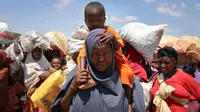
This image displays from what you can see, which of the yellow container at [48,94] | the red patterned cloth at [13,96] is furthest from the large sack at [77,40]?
the red patterned cloth at [13,96]

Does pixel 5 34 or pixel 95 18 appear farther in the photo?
pixel 5 34

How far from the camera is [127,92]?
229 cm

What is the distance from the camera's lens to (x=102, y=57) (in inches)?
84.7

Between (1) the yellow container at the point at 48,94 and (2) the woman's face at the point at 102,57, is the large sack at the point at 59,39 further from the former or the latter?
(2) the woman's face at the point at 102,57

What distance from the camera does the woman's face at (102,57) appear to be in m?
2.15

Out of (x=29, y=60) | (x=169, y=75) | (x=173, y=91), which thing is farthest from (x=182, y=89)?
(x=29, y=60)

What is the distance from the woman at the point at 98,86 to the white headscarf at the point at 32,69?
64.5 inches

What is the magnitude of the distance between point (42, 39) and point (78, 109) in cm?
194

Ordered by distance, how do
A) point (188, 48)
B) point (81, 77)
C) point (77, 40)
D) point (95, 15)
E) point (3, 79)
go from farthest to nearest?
point (188, 48), point (3, 79), point (77, 40), point (95, 15), point (81, 77)

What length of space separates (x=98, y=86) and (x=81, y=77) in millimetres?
191

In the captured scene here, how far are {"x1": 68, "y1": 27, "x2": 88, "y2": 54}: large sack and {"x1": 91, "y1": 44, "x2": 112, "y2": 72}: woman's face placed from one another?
3.00 ft

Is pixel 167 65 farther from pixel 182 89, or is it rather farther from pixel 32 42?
pixel 32 42

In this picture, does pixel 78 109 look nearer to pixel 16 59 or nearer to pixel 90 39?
pixel 90 39

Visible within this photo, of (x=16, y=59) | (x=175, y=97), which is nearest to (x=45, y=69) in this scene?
(x=16, y=59)
